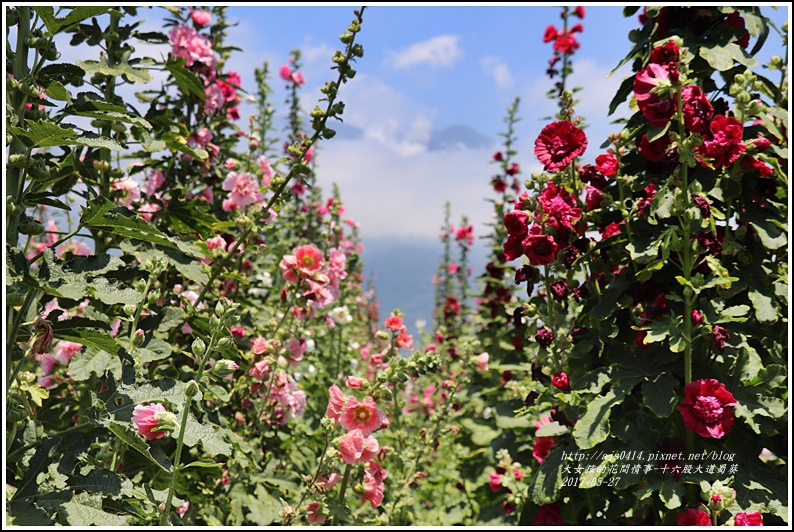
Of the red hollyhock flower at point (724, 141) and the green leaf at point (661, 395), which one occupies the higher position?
the red hollyhock flower at point (724, 141)

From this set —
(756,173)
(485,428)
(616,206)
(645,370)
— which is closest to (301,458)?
(485,428)

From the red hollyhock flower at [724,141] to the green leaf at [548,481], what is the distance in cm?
109

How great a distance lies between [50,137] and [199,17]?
5.95 feet

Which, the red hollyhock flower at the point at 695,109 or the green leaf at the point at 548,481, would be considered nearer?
the red hollyhock flower at the point at 695,109

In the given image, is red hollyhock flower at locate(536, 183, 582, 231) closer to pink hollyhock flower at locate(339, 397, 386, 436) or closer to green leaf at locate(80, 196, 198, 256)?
pink hollyhock flower at locate(339, 397, 386, 436)

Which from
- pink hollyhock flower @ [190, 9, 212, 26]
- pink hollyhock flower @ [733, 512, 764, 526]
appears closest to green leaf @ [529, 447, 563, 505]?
pink hollyhock flower @ [733, 512, 764, 526]

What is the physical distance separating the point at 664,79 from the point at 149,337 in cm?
178

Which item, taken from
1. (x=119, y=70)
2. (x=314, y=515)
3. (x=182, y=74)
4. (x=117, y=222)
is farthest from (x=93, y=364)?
(x=182, y=74)

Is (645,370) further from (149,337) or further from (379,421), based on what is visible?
(149,337)

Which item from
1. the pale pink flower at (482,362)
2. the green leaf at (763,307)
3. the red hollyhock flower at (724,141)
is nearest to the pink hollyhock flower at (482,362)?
the pale pink flower at (482,362)

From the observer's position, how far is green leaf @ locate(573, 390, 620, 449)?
1663 millimetres

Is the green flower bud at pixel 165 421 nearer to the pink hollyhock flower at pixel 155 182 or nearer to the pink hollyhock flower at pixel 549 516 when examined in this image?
the pink hollyhock flower at pixel 549 516

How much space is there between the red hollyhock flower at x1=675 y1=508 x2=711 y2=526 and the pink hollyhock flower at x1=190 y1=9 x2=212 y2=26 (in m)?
2.92

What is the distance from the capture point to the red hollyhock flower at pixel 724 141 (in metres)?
1.65
